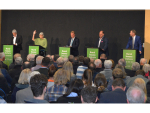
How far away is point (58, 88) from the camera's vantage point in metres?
3.17

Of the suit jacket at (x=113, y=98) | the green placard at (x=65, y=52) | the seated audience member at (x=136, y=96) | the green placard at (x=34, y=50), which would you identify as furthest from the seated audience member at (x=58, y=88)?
the green placard at (x=34, y=50)

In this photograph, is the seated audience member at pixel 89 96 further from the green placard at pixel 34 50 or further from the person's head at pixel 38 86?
the green placard at pixel 34 50

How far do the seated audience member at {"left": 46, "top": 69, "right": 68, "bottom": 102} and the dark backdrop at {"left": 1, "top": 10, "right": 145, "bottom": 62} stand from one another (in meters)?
7.54

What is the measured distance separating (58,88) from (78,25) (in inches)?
317

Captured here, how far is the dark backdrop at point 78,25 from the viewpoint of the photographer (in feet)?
34.9

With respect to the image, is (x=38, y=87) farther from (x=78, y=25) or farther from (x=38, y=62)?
(x=78, y=25)

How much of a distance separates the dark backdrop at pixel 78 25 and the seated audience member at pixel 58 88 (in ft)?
24.7

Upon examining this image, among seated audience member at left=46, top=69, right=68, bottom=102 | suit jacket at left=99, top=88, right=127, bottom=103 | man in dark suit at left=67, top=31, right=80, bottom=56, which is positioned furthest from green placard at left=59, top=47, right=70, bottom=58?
suit jacket at left=99, top=88, right=127, bottom=103

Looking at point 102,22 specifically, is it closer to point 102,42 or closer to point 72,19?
point 72,19

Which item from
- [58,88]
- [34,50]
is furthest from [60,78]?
[34,50]

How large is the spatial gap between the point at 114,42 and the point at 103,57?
13.3 feet

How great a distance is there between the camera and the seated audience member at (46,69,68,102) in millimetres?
3127

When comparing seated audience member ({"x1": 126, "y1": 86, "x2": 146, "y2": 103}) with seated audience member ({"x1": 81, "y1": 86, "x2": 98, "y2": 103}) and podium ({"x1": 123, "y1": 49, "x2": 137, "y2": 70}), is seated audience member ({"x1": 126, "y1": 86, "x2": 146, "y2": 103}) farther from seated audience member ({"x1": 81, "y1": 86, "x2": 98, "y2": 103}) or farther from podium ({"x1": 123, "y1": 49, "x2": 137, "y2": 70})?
podium ({"x1": 123, "y1": 49, "x2": 137, "y2": 70})

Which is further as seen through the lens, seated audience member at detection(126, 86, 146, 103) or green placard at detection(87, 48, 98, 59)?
green placard at detection(87, 48, 98, 59)
